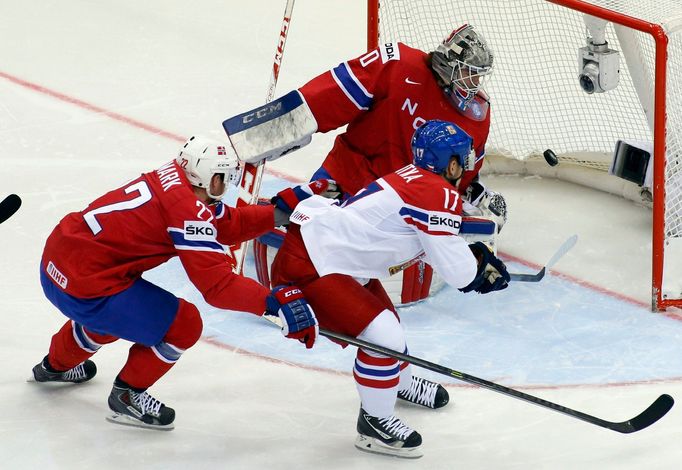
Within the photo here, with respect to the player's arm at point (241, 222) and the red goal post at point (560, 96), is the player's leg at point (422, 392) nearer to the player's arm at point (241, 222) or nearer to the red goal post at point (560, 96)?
the player's arm at point (241, 222)

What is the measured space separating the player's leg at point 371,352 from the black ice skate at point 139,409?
0.50m

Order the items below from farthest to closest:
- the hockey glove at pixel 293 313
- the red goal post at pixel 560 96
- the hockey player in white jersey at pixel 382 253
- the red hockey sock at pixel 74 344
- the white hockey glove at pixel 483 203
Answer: the white hockey glove at pixel 483 203 → the red goal post at pixel 560 96 → the red hockey sock at pixel 74 344 → the hockey player in white jersey at pixel 382 253 → the hockey glove at pixel 293 313

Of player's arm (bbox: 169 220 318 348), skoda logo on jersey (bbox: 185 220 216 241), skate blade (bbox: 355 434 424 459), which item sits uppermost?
skoda logo on jersey (bbox: 185 220 216 241)

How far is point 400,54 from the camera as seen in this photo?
15.0 feet

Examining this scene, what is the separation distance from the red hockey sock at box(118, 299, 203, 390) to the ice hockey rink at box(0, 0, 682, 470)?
0.15 m

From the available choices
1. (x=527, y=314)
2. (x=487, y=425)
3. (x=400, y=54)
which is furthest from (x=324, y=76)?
(x=487, y=425)

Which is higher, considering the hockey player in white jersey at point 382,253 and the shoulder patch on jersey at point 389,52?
the shoulder patch on jersey at point 389,52

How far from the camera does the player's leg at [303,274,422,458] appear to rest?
3676 mm

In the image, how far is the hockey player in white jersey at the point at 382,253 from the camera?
366 centimetres

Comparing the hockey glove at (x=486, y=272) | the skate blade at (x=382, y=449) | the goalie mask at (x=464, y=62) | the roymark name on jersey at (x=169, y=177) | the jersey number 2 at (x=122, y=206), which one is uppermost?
the goalie mask at (x=464, y=62)

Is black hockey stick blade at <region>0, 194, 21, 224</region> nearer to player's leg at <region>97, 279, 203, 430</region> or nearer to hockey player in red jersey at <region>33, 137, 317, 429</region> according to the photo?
hockey player in red jersey at <region>33, 137, 317, 429</region>

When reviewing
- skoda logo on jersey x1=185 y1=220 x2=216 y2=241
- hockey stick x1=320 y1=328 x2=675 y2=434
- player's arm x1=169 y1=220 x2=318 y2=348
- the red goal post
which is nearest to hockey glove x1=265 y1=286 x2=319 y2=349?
player's arm x1=169 y1=220 x2=318 y2=348

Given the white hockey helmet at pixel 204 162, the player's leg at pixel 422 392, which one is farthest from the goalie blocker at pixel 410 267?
the white hockey helmet at pixel 204 162

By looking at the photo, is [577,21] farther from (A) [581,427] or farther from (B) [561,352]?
(A) [581,427]
